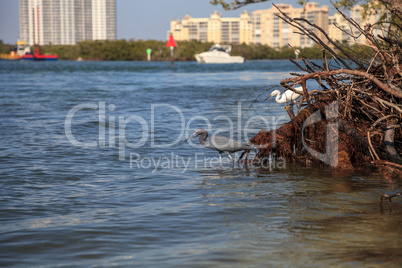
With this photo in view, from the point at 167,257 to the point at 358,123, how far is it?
15.9 feet

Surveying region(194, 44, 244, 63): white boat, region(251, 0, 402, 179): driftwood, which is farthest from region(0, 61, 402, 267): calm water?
region(194, 44, 244, 63): white boat

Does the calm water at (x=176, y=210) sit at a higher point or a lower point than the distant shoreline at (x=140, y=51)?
lower

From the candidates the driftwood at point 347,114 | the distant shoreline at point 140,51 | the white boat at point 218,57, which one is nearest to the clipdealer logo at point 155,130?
the driftwood at point 347,114

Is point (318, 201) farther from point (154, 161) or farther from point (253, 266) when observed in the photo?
point (154, 161)

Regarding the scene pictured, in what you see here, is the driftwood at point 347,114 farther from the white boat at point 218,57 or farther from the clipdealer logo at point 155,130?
the white boat at point 218,57

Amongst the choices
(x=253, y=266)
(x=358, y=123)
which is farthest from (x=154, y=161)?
(x=253, y=266)

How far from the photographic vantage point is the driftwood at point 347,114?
7402 mm

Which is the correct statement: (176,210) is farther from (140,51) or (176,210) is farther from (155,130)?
(140,51)

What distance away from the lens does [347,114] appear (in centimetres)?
810

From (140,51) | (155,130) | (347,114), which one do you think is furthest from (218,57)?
(347,114)

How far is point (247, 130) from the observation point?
12516 mm

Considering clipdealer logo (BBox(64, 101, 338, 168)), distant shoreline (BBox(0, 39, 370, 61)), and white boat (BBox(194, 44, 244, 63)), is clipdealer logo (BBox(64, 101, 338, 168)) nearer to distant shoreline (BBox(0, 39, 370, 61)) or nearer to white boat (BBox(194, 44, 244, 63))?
white boat (BBox(194, 44, 244, 63))

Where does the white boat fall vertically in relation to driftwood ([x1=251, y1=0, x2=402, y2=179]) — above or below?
above

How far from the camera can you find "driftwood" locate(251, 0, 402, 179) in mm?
7402
